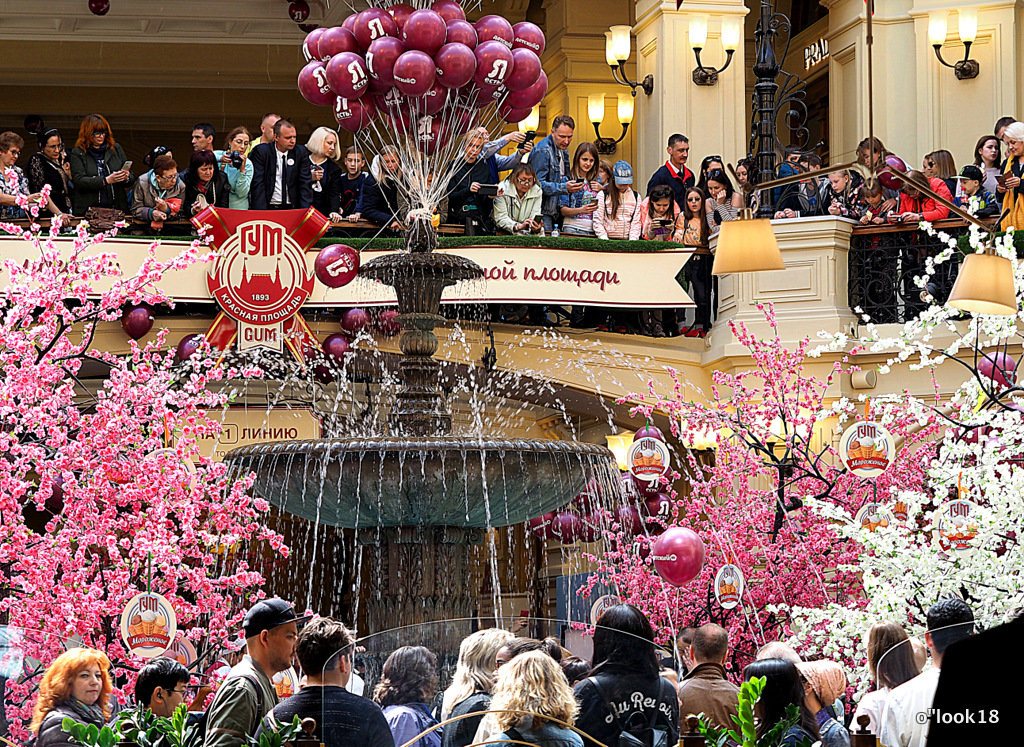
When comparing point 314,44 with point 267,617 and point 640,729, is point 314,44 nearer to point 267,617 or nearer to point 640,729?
point 267,617

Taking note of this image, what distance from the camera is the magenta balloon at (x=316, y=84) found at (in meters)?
8.10

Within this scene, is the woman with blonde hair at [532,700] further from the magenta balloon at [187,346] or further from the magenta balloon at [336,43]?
the magenta balloon at [187,346]

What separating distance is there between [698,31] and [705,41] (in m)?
0.19

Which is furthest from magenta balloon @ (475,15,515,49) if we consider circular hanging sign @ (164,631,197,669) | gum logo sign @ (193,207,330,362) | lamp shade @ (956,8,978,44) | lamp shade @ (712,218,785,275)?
lamp shade @ (956,8,978,44)

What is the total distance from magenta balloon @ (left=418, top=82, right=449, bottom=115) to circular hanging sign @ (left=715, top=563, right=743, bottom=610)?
119 inches

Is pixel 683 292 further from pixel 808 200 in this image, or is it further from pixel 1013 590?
pixel 1013 590

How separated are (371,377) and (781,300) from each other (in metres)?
3.62

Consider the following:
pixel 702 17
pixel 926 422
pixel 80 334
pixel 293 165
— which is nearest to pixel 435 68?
pixel 926 422

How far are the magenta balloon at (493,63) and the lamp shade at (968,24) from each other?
817 centimetres

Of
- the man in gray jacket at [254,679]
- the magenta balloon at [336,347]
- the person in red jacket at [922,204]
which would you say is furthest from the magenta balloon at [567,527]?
the man in gray jacket at [254,679]

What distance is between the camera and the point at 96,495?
8.27 m

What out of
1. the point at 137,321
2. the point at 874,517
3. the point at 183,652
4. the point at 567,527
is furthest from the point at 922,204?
the point at 183,652

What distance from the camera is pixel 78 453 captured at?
27.1ft

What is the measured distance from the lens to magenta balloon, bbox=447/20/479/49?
8031 millimetres
